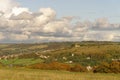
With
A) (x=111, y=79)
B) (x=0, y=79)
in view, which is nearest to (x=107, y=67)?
(x=111, y=79)

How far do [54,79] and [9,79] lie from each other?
4096 millimetres

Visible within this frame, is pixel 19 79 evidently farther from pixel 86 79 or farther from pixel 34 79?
pixel 86 79

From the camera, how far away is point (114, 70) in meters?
46.2

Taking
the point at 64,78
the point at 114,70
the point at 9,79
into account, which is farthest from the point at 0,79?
the point at 114,70

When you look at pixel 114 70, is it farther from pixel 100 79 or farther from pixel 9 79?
pixel 9 79

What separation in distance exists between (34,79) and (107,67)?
79.9ft

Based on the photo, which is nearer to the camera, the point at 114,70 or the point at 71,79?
the point at 71,79

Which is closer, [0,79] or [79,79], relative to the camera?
[0,79]

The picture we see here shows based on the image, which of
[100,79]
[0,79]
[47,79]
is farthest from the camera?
[100,79]

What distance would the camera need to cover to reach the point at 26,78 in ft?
86.9

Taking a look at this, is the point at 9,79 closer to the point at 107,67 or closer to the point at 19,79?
the point at 19,79

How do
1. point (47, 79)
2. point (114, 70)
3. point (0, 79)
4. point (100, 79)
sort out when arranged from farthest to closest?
point (114, 70) < point (100, 79) < point (47, 79) < point (0, 79)

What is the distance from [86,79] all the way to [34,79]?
4977 mm

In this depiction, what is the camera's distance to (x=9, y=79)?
2517cm
